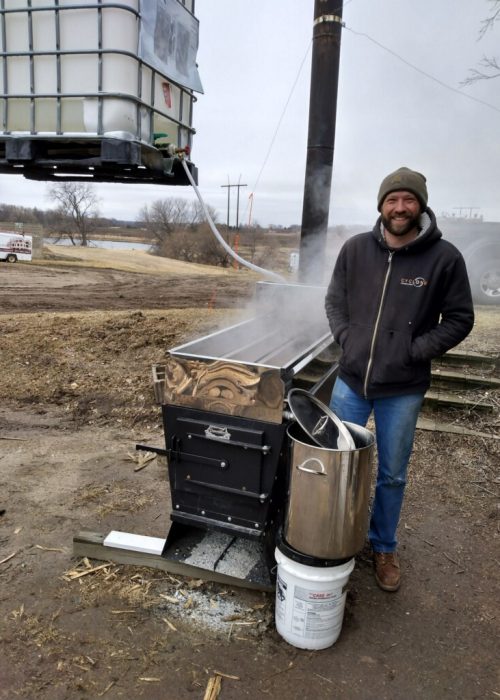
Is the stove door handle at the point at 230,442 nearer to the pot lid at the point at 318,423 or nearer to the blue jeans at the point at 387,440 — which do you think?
the pot lid at the point at 318,423

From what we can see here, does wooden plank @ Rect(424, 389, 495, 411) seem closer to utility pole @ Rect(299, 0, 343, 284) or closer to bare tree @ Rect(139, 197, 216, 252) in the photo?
utility pole @ Rect(299, 0, 343, 284)

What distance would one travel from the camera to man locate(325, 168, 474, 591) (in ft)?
7.14

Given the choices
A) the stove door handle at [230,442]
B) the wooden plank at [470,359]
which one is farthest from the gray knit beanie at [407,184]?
the wooden plank at [470,359]

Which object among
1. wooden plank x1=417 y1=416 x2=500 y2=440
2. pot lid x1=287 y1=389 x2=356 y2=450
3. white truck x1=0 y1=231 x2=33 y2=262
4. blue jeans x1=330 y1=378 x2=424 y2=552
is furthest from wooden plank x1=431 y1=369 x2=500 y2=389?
white truck x1=0 y1=231 x2=33 y2=262

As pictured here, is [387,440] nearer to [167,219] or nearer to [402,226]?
[402,226]

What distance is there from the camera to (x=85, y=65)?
2.95 metres

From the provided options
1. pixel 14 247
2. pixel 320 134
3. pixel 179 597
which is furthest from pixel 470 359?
pixel 14 247

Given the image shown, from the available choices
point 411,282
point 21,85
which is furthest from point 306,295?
point 21,85

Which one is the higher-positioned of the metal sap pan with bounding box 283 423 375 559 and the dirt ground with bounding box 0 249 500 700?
the metal sap pan with bounding box 283 423 375 559

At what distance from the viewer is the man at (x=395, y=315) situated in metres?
2.18

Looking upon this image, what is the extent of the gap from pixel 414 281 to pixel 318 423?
783 mm

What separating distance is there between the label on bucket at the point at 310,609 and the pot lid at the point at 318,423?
607 millimetres

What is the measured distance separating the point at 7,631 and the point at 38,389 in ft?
11.6

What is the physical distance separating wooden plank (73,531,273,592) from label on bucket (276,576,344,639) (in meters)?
0.32
